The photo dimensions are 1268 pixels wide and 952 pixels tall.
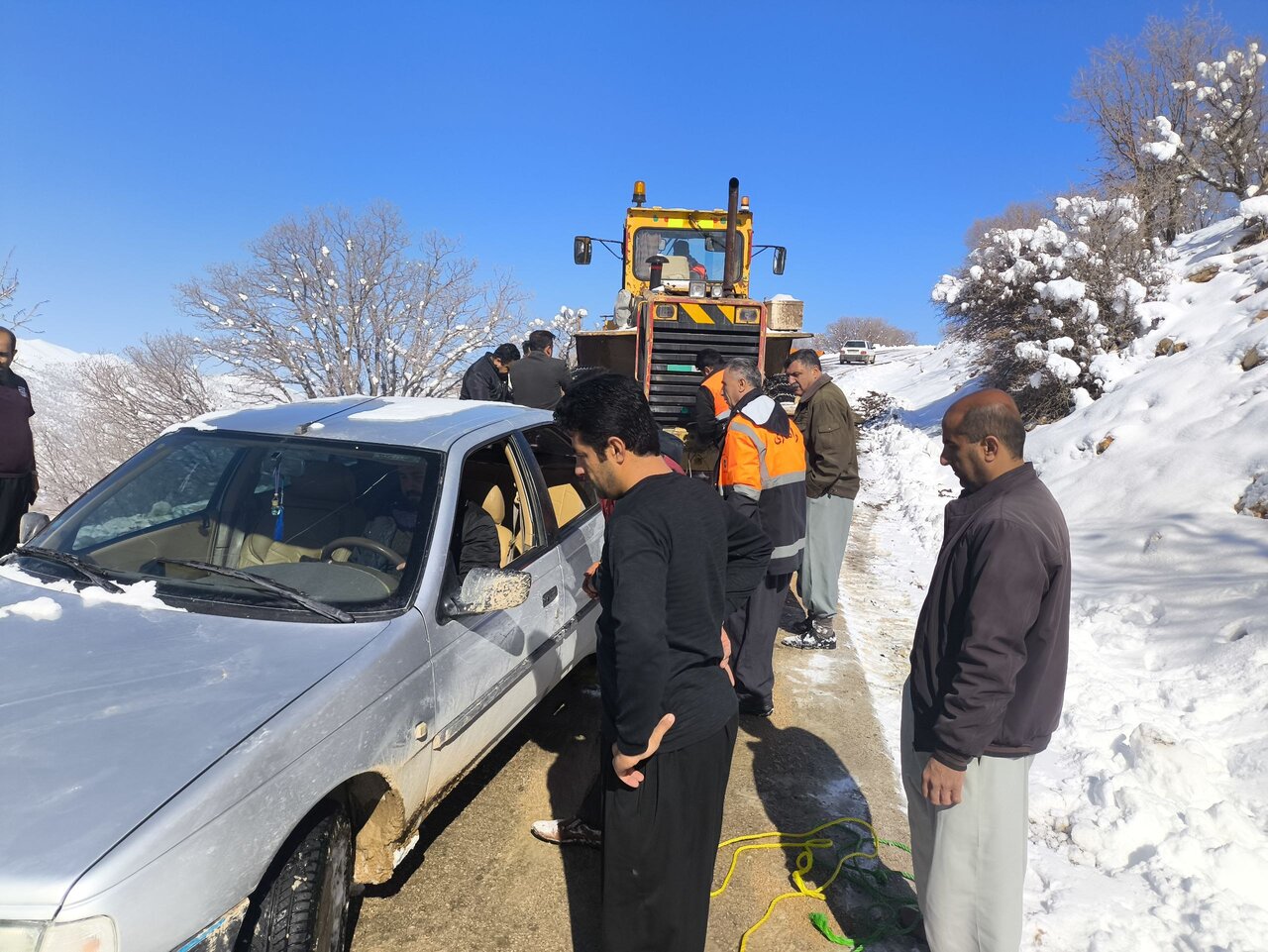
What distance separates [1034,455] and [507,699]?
8.35 meters

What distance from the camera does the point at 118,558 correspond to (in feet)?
9.30

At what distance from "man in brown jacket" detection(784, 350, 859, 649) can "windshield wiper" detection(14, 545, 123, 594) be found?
3861mm

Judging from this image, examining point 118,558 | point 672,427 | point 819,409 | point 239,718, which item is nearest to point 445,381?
point 672,427

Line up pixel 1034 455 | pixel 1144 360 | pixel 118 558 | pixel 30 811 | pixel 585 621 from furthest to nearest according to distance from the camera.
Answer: pixel 1144 360 → pixel 1034 455 → pixel 585 621 → pixel 118 558 → pixel 30 811

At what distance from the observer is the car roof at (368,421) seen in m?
3.18

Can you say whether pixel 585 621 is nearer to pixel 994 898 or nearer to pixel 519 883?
pixel 519 883

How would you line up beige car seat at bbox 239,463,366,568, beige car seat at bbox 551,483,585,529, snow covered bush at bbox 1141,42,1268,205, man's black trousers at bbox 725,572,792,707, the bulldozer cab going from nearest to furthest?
1. beige car seat at bbox 239,463,366,568
2. man's black trousers at bbox 725,572,792,707
3. beige car seat at bbox 551,483,585,529
4. the bulldozer cab
5. snow covered bush at bbox 1141,42,1268,205

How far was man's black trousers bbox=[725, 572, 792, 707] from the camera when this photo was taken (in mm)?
4098

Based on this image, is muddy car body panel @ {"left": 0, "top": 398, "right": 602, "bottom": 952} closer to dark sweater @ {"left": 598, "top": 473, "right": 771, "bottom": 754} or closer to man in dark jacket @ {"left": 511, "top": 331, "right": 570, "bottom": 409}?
dark sweater @ {"left": 598, "top": 473, "right": 771, "bottom": 754}

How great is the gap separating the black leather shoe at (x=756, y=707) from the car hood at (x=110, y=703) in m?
2.48

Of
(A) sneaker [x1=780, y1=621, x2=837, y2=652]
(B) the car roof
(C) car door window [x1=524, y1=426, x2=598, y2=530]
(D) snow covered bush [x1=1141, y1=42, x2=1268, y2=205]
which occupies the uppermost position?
(D) snow covered bush [x1=1141, y1=42, x2=1268, y2=205]

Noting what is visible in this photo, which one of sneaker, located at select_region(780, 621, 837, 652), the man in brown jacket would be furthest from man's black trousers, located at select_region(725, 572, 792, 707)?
sneaker, located at select_region(780, 621, 837, 652)

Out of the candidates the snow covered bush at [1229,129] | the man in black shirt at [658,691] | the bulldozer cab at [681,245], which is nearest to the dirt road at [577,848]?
the man in black shirt at [658,691]

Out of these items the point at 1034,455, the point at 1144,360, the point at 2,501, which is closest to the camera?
the point at 2,501
